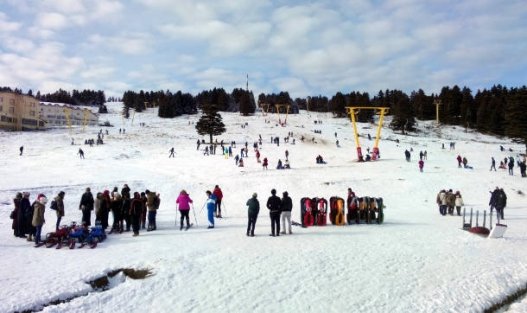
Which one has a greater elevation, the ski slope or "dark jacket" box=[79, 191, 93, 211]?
"dark jacket" box=[79, 191, 93, 211]

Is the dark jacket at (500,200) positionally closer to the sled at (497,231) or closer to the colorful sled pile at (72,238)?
the sled at (497,231)

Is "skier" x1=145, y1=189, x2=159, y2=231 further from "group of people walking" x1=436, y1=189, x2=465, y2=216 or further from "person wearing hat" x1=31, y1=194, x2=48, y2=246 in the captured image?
"group of people walking" x1=436, y1=189, x2=465, y2=216

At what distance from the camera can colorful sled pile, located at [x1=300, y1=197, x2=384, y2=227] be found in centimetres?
1681

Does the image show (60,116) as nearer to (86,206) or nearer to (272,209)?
(86,206)

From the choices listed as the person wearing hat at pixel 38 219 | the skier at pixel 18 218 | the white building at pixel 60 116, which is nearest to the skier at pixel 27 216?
the skier at pixel 18 218

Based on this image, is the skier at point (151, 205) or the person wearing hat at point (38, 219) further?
the skier at point (151, 205)

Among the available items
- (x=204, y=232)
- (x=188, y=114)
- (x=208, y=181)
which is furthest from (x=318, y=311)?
(x=188, y=114)

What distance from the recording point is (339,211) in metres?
17.3

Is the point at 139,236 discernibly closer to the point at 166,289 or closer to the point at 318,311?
the point at 166,289

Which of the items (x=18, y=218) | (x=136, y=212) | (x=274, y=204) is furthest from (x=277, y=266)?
(x=18, y=218)

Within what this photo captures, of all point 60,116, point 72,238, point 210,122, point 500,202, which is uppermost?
point 60,116

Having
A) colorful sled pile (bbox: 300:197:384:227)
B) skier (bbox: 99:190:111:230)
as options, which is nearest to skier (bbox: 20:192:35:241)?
skier (bbox: 99:190:111:230)

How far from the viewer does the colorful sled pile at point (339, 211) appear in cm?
1681

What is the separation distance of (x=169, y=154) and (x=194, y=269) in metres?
38.3
